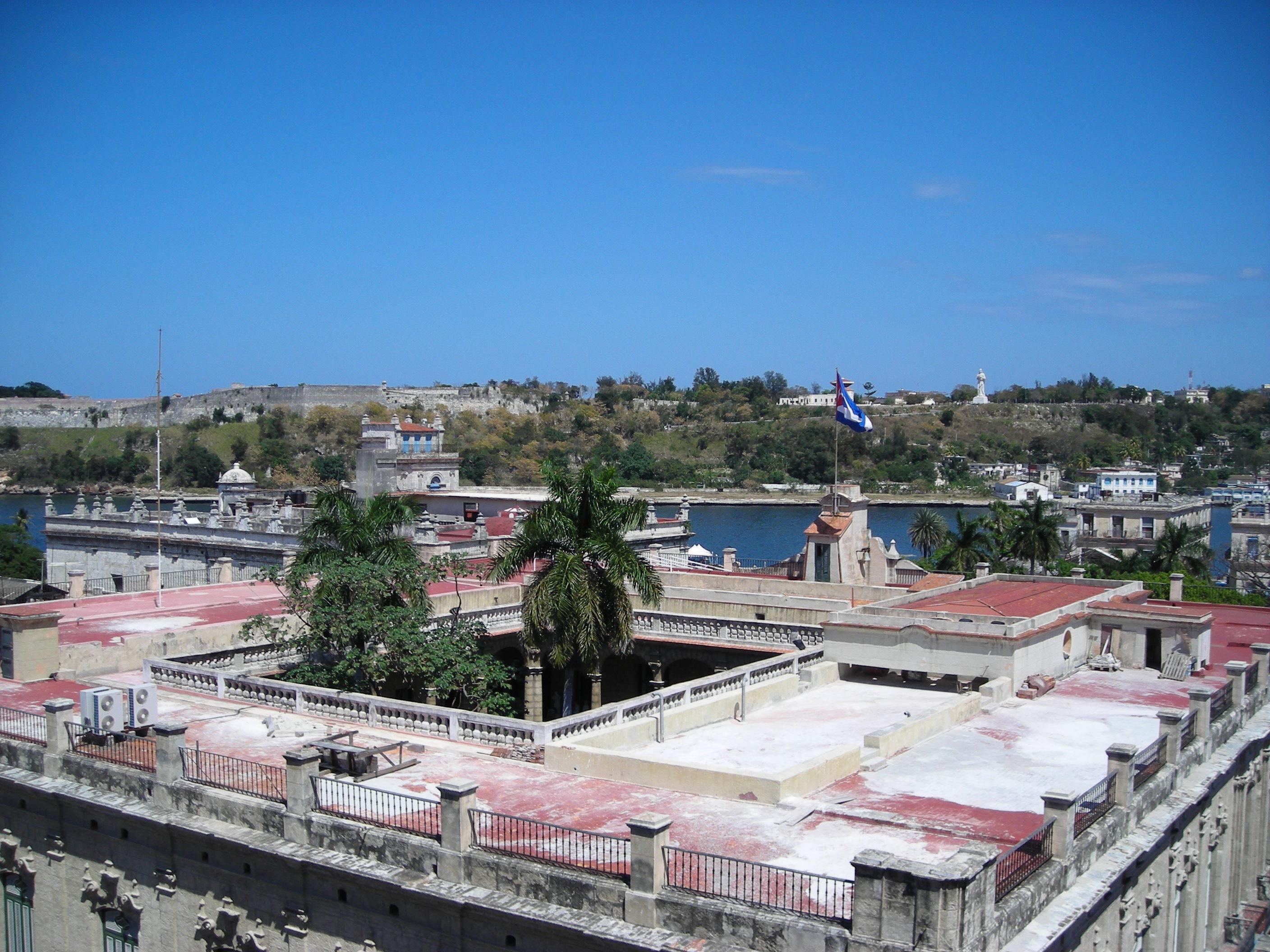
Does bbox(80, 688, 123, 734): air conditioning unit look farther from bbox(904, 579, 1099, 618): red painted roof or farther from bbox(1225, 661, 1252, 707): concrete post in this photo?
bbox(1225, 661, 1252, 707): concrete post

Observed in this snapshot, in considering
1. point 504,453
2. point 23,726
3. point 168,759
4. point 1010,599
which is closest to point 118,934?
point 168,759

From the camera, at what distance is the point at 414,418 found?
605 ft

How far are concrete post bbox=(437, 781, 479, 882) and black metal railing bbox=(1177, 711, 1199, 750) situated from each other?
35.8ft

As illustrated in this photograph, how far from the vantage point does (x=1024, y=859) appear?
13156 mm

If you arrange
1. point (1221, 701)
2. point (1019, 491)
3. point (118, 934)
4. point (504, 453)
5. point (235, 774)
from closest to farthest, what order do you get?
point (235, 774) < point (118, 934) < point (1221, 701) < point (1019, 491) < point (504, 453)

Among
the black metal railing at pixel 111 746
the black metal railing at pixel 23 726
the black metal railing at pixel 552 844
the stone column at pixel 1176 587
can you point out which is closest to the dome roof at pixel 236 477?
the black metal railing at pixel 23 726

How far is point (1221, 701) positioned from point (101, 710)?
62.1 feet

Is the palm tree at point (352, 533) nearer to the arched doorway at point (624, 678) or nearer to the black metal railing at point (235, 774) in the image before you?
the arched doorway at point (624, 678)

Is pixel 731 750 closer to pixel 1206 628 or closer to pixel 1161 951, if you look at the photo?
pixel 1161 951

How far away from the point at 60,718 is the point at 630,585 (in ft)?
57.4

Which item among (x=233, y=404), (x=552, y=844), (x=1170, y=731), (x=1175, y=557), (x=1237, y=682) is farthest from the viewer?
(x=233, y=404)

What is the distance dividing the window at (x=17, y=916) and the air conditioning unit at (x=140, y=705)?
10.1 feet

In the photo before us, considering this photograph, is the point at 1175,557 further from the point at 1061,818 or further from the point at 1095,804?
the point at 1061,818

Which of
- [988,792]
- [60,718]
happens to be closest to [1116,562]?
[988,792]
